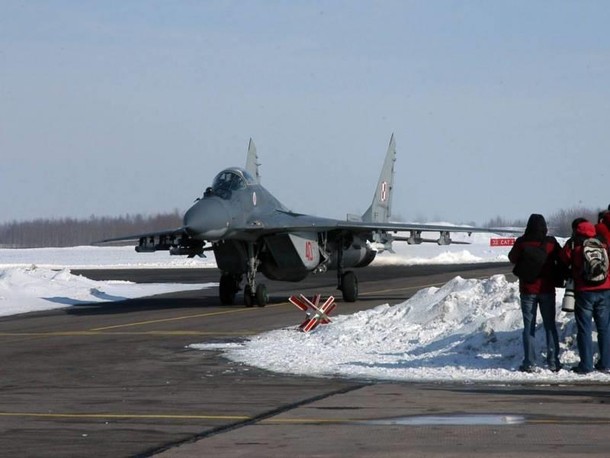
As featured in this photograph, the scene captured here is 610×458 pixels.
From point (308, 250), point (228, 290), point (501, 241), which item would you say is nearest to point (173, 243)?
point (228, 290)

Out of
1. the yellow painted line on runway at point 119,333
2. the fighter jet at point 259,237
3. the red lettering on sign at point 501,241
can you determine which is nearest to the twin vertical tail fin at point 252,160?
the fighter jet at point 259,237

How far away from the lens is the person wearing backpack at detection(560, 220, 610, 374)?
586 inches

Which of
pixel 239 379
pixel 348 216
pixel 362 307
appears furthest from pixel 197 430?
pixel 348 216

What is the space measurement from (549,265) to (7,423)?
7.39 metres

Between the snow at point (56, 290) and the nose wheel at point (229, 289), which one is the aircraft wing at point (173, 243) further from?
the snow at point (56, 290)

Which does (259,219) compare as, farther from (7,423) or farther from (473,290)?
(7,423)

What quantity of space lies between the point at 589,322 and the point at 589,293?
36 cm

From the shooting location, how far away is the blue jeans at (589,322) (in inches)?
587

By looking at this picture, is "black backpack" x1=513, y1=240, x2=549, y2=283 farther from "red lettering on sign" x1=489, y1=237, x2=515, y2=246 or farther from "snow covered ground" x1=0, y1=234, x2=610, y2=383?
"red lettering on sign" x1=489, y1=237, x2=515, y2=246

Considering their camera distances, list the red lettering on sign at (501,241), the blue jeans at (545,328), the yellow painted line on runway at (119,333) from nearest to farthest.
A: the blue jeans at (545,328) < the yellow painted line on runway at (119,333) < the red lettering on sign at (501,241)

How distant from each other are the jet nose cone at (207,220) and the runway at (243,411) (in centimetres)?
693

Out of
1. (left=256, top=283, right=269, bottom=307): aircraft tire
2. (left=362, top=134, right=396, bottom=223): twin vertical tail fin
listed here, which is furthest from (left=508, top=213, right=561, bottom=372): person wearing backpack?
(left=362, top=134, right=396, bottom=223): twin vertical tail fin

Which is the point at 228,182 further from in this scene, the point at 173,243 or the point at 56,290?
the point at 56,290

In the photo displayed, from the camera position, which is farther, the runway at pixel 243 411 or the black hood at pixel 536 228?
the black hood at pixel 536 228
